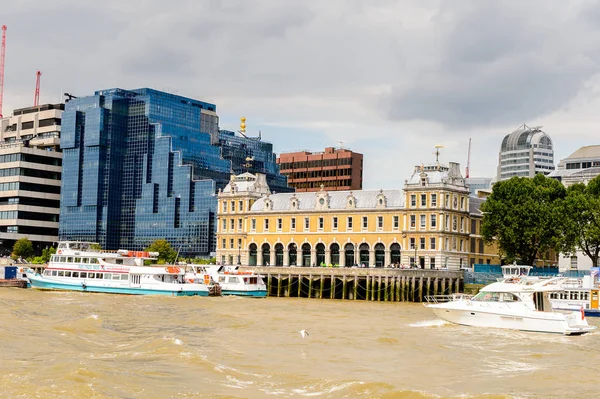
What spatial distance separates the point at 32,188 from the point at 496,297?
139 meters

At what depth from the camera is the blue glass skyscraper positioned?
6988 inches

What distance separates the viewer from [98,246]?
170m

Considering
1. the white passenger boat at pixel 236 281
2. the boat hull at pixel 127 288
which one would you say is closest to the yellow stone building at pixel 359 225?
the white passenger boat at pixel 236 281

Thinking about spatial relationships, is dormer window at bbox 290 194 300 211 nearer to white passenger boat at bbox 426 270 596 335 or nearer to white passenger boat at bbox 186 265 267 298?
white passenger boat at bbox 186 265 267 298

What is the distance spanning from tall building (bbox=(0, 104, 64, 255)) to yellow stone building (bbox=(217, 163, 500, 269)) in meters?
56.5

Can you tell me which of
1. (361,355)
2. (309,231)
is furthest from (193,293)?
(361,355)

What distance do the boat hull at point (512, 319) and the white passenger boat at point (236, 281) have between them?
42.8m

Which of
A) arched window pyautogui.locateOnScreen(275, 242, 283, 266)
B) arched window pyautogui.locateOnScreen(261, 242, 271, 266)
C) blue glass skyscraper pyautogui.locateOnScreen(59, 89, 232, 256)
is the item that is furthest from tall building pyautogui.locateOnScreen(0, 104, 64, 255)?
arched window pyautogui.locateOnScreen(275, 242, 283, 266)

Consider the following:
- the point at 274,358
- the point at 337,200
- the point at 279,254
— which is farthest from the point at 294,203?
the point at 274,358

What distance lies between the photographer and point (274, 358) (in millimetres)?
43656

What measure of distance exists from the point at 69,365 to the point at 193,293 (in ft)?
212

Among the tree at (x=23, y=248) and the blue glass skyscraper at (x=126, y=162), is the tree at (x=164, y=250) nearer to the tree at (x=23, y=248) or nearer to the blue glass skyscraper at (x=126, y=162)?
the blue glass skyscraper at (x=126, y=162)

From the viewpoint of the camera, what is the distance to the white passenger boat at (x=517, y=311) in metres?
61.1

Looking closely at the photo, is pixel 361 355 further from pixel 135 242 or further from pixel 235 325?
pixel 135 242
